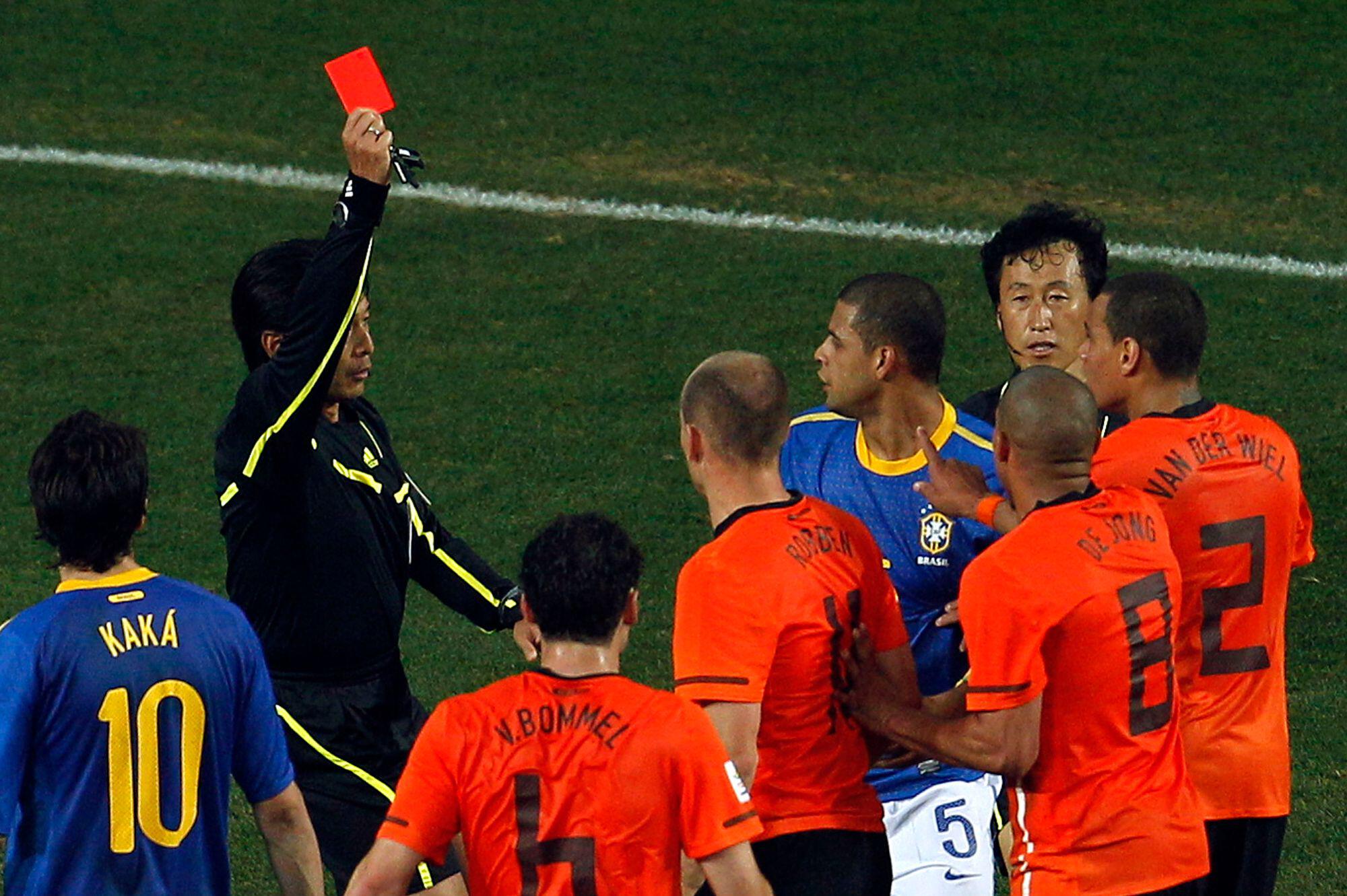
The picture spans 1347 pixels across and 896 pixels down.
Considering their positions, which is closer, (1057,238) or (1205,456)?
(1205,456)

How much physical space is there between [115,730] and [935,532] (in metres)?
2.44

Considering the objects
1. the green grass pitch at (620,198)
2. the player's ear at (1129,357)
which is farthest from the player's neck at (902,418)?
the green grass pitch at (620,198)

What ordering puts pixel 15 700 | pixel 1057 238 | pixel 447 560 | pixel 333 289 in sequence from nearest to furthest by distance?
pixel 15 700, pixel 333 289, pixel 447 560, pixel 1057 238

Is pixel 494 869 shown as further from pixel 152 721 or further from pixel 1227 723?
pixel 1227 723

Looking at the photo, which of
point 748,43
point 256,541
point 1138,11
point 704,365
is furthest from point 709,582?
point 1138,11

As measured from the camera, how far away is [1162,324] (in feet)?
17.5

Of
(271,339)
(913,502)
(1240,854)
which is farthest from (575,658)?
(1240,854)

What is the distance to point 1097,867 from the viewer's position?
15.3 feet

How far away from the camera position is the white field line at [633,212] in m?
13.5

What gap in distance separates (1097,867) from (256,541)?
90.7 inches

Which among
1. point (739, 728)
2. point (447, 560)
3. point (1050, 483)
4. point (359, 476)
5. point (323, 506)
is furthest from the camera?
point (447, 560)

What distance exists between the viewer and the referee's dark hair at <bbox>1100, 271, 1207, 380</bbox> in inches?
210

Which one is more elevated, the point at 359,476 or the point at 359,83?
the point at 359,83

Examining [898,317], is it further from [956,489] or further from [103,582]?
[103,582]
